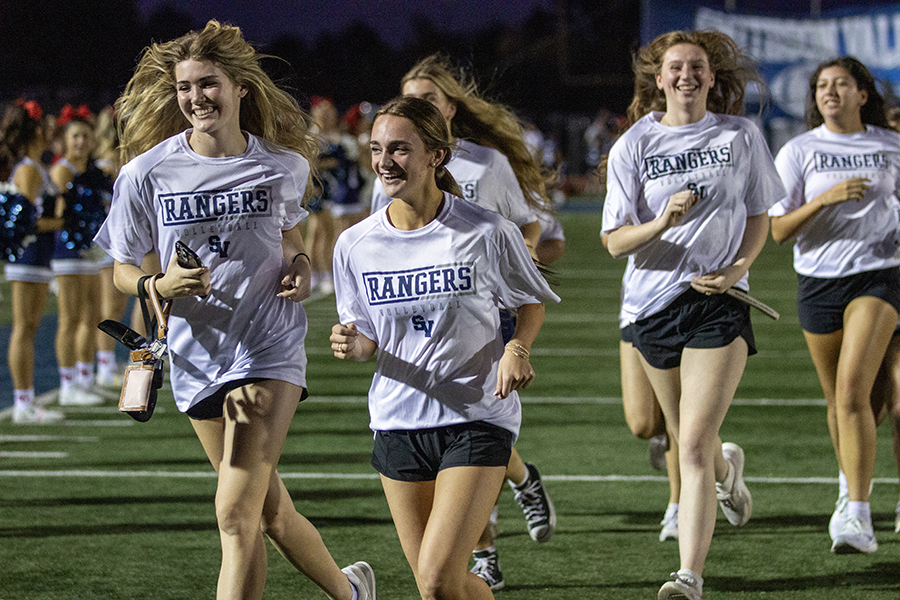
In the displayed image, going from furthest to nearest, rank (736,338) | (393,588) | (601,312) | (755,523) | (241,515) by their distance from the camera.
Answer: (601,312) < (755,523) < (393,588) < (736,338) < (241,515)

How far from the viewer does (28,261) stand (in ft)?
26.6

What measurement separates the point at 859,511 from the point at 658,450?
1.11 meters

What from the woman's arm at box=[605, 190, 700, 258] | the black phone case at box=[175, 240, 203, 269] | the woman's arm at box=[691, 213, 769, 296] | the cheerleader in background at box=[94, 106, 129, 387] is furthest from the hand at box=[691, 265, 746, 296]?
the cheerleader in background at box=[94, 106, 129, 387]

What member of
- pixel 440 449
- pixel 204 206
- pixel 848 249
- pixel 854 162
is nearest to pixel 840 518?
pixel 848 249

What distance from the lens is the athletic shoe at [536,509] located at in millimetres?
5473

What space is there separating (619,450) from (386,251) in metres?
4.22

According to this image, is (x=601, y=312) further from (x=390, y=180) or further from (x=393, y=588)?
(x=390, y=180)

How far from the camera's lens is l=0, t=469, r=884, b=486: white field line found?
267 inches

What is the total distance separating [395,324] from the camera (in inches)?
146

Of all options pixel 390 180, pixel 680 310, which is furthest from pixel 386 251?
pixel 680 310

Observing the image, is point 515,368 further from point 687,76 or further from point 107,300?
point 107,300

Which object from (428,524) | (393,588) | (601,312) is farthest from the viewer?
(601,312)

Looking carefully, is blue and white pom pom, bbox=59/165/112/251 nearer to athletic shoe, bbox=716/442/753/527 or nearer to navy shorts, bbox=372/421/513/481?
athletic shoe, bbox=716/442/753/527

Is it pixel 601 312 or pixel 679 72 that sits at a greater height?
pixel 679 72
